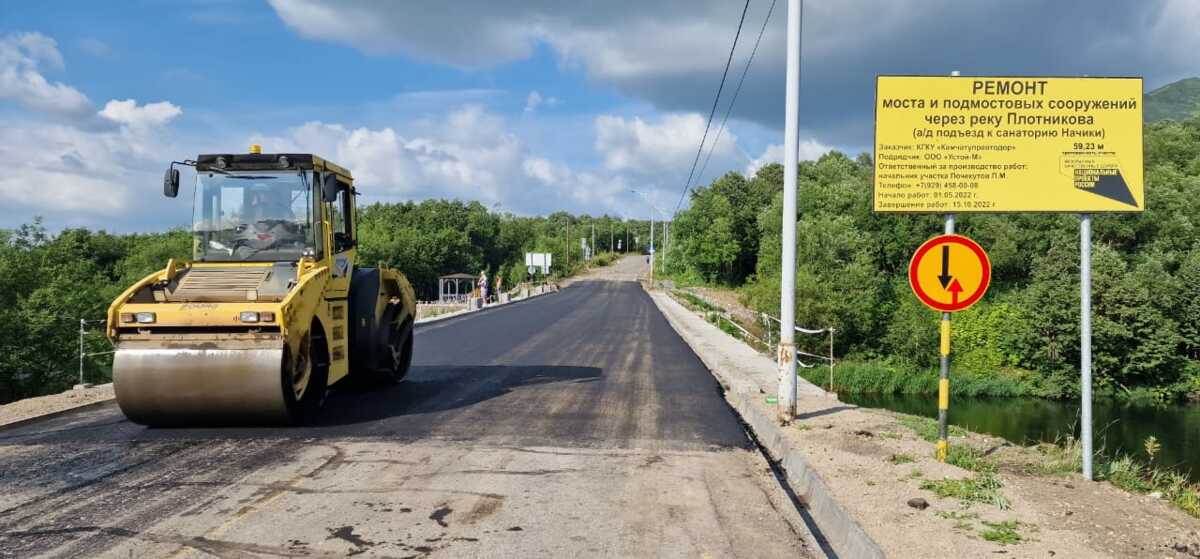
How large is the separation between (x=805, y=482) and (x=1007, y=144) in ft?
12.8

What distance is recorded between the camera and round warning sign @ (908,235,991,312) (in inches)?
295

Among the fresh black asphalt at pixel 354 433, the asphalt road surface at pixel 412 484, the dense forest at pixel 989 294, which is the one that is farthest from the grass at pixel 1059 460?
the dense forest at pixel 989 294

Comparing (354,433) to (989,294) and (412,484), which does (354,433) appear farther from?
(989,294)

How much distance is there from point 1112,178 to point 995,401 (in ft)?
105

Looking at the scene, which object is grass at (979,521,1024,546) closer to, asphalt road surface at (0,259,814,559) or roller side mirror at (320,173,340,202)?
asphalt road surface at (0,259,814,559)

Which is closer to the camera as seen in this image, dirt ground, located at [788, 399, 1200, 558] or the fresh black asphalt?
dirt ground, located at [788, 399, 1200, 558]

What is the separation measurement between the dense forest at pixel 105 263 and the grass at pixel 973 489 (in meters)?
11.8

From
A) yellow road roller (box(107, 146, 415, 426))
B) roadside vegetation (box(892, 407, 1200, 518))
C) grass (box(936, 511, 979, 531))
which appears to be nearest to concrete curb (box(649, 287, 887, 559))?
grass (box(936, 511, 979, 531))

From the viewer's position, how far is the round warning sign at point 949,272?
7.49 meters

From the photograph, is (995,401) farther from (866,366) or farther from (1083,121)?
(1083,121)

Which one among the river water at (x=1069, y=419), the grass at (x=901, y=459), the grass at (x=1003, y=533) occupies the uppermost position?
the grass at (x=1003, y=533)

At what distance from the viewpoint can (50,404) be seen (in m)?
11.0

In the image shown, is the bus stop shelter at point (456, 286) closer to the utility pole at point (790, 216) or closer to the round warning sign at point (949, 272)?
the utility pole at point (790, 216)

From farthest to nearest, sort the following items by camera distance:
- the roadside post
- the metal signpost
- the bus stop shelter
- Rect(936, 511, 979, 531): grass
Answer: the bus stop shelter
the roadside post
the metal signpost
Rect(936, 511, 979, 531): grass
